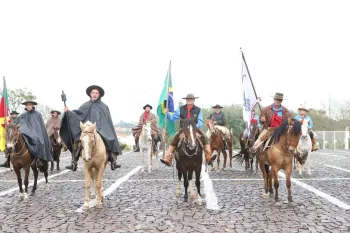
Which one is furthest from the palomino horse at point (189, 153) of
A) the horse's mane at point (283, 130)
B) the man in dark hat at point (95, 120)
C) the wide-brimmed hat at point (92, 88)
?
the wide-brimmed hat at point (92, 88)

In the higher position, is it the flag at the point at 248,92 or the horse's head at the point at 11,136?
the flag at the point at 248,92

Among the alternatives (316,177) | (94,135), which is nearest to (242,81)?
(316,177)

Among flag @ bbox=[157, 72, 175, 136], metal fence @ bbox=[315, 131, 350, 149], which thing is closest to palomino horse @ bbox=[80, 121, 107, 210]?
flag @ bbox=[157, 72, 175, 136]

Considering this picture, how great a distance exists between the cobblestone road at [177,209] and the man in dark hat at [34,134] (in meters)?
1.05

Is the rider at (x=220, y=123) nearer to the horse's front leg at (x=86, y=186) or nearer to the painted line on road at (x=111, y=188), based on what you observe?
the painted line on road at (x=111, y=188)

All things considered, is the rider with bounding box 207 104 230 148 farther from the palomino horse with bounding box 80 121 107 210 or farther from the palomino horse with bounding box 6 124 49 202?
the palomino horse with bounding box 6 124 49 202

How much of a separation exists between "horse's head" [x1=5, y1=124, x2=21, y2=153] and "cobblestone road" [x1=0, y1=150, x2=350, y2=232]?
4.32 ft

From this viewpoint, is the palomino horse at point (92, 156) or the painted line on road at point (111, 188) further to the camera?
the painted line on road at point (111, 188)

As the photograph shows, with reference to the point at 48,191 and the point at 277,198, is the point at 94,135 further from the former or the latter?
the point at 277,198

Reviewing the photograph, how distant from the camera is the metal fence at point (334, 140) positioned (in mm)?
42541

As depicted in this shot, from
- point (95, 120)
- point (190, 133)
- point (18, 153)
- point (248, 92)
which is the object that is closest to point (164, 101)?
point (248, 92)

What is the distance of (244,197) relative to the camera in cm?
1030

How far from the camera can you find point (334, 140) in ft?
143

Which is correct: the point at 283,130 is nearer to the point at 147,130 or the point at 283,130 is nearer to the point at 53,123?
the point at 147,130
